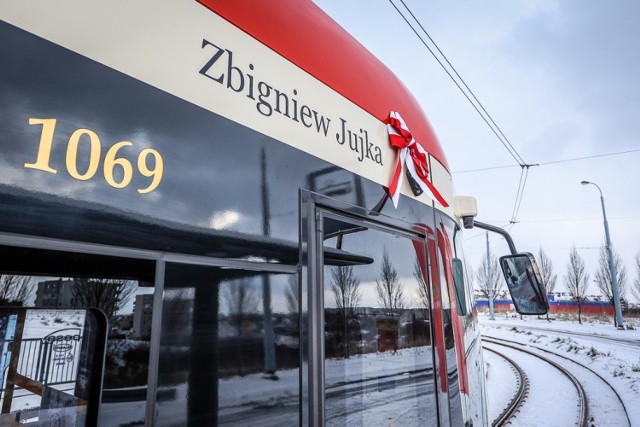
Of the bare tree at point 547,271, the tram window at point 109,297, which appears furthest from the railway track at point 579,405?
the bare tree at point 547,271

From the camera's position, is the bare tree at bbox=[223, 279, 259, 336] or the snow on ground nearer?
the bare tree at bbox=[223, 279, 259, 336]

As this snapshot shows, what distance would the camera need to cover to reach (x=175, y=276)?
1.01 m

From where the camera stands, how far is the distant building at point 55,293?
0.84m

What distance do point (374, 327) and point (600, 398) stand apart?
9804 millimetres

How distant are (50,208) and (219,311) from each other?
1.51ft

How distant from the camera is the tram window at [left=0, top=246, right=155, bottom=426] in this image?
32.1 inches

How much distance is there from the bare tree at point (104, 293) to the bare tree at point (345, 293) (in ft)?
2.39

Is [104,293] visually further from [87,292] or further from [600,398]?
[600,398]

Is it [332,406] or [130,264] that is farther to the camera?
[332,406]

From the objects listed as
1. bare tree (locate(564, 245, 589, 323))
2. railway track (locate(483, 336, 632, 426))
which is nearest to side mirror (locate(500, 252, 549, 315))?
railway track (locate(483, 336, 632, 426))

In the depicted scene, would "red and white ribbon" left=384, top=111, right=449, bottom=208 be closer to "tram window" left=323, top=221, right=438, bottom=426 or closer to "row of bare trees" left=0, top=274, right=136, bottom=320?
"tram window" left=323, top=221, right=438, bottom=426

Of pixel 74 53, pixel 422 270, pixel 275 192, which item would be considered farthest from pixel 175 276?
pixel 422 270

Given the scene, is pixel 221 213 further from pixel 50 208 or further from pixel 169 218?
pixel 50 208

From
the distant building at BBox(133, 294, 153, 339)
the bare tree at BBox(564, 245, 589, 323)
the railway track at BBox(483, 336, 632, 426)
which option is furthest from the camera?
the bare tree at BBox(564, 245, 589, 323)
